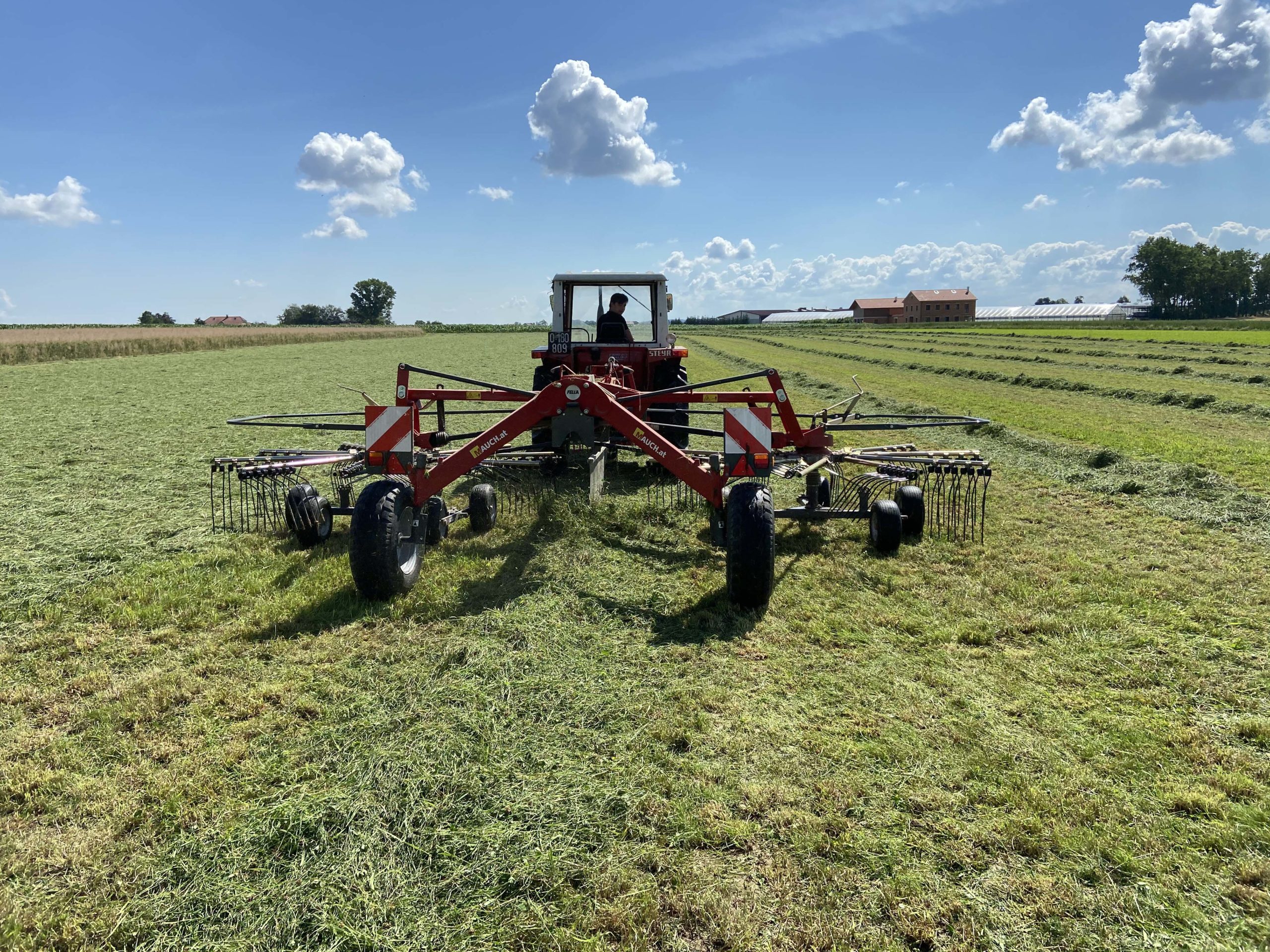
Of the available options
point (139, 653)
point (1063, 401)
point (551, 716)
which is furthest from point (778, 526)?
point (1063, 401)

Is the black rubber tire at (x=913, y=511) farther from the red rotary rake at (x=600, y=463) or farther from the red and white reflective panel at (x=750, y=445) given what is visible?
the red and white reflective panel at (x=750, y=445)

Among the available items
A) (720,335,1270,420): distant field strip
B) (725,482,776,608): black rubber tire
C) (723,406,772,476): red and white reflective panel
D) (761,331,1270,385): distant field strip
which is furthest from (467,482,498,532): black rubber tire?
(761,331,1270,385): distant field strip

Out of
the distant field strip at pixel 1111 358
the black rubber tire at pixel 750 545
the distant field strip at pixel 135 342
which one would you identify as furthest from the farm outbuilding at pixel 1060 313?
the black rubber tire at pixel 750 545

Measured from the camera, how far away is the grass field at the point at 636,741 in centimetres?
199

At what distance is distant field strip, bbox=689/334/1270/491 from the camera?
8055 mm

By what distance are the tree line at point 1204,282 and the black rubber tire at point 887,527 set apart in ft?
285

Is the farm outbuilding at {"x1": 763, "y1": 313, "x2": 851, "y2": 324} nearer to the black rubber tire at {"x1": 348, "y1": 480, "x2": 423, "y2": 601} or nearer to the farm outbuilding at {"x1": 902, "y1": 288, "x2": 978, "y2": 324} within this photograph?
the farm outbuilding at {"x1": 902, "y1": 288, "x2": 978, "y2": 324}

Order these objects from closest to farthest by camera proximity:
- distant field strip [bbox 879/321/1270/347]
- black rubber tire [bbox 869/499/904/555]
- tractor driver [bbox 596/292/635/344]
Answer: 1. black rubber tire [bbox 869/499/904/555]
2. tractor driver [bbox 596/292/635/344]
3. distant field strip [bbox 879/321/1270/347]

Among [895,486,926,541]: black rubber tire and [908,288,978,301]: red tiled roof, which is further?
[908,288,978,301]: red tiled roof

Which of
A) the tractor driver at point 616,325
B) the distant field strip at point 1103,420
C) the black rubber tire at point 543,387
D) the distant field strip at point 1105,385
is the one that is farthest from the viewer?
the distant field strip at point 1105,385

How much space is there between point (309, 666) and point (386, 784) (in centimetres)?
122

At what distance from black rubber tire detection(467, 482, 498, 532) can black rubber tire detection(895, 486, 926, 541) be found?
3.34 metres

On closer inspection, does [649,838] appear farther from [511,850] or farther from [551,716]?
[551,716]

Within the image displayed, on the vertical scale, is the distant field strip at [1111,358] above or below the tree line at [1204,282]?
below
